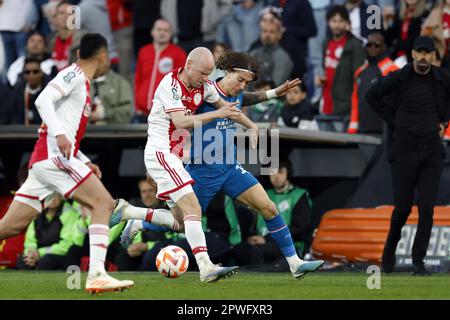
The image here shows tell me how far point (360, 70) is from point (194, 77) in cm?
638

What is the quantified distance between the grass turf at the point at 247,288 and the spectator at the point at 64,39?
6093 millimetres

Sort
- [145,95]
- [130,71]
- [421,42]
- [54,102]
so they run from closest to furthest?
[54,102]
[421,42]
[145,95]
[130,71]

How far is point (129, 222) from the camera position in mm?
13148

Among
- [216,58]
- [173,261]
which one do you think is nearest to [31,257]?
[216,58]

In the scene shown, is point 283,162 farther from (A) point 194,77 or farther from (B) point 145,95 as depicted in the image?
(A) point 194,77

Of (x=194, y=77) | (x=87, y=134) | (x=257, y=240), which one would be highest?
(x=194, y=77)

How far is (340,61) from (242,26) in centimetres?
213

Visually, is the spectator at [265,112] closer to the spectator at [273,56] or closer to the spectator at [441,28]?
the spectator at [273,56]

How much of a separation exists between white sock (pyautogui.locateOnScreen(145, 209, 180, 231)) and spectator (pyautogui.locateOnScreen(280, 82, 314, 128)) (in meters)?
4.93

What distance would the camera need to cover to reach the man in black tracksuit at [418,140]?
1406 centimetres

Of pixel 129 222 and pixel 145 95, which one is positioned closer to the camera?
pixel 129 222

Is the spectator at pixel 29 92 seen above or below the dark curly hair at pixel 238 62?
below

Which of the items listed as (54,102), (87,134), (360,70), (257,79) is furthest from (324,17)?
(54,102)

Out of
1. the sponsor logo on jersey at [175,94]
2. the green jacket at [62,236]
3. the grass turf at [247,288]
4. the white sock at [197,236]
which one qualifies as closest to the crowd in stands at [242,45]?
the green jacket at [62,236]
